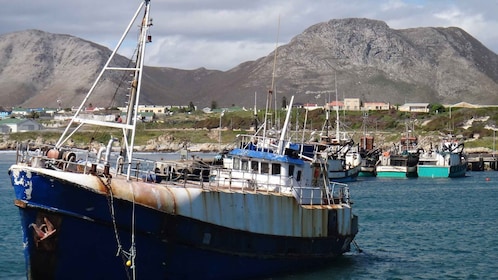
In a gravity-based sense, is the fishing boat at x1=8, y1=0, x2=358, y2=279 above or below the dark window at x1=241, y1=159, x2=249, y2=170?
below

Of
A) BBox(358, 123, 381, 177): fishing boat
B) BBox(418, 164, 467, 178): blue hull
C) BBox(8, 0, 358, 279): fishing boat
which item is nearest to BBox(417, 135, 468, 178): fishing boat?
BBox(418, 164, 467, 178): blue hull

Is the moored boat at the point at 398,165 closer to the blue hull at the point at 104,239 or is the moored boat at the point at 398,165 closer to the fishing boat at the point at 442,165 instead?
the fishing boat at the point at 442,165

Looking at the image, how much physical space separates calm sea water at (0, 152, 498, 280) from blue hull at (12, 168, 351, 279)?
4668 millimetres

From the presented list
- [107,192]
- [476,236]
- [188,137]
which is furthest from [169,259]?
[188,137]

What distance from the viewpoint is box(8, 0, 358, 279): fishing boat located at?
26.1 meters

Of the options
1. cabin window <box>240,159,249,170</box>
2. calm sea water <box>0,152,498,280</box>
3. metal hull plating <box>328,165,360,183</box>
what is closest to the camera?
cabin window <box>240,159,249,170</box>

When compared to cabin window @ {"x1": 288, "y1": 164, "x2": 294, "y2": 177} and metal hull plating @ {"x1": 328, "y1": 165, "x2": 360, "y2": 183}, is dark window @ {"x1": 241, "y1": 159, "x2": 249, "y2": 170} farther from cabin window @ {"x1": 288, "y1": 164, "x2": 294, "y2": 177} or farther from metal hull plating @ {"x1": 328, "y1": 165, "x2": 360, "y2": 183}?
metal hull plating @ {"x1": 328, "y1": 165, "x2": 360, "y2": 183}

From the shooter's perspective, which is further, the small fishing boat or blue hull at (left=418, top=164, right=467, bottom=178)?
the small fishing boat

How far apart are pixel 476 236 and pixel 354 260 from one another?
12.2 meters

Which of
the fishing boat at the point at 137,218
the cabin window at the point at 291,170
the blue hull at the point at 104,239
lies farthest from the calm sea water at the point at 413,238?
the blue hull at the point at 104,239

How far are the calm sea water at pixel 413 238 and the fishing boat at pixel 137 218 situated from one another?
2565 mm

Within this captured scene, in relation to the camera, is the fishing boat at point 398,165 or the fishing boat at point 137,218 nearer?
the fishing boat at point 137,218

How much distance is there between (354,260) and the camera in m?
36.8

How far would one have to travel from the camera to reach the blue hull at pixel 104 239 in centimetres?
2598
